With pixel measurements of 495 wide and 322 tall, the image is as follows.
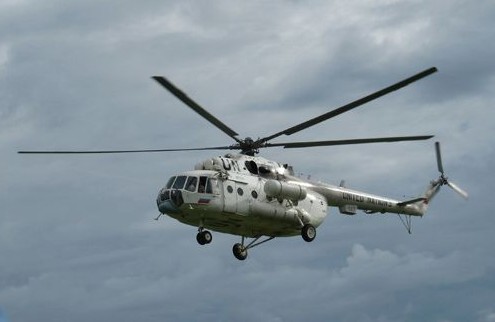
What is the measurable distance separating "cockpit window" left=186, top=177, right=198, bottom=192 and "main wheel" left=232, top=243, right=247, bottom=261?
18.5 ft

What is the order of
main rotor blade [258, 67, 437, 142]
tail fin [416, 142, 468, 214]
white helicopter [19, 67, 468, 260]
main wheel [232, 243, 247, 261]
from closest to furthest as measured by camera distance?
main rotor blade [258, 67, 437, 142] → white helicopter [19, 67, 468, 260] → main wheel [232, 243, 247, 261] → tail fin [416, 142, 468, 214]

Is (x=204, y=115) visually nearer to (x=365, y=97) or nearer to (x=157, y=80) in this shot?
(x=157, y=80)

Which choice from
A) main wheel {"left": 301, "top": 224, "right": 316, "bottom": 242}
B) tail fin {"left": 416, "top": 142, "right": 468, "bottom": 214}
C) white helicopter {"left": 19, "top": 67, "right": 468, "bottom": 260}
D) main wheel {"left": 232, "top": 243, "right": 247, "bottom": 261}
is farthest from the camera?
tail fin {"left": 416, "top": 142, "right": 468, "bottom": 214}

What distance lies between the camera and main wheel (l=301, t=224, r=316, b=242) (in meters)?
47.1

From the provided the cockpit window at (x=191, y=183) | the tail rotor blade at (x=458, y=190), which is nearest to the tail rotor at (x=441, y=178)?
the tail rotor blade at (x=458, y=190)

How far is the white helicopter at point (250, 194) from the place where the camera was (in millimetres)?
42125

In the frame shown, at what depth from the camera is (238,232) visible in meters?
46.0

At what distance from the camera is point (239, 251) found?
46.1m

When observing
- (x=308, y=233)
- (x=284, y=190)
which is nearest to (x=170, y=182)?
(x=284, y=190)

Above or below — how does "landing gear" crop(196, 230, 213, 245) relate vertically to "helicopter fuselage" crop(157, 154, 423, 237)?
below

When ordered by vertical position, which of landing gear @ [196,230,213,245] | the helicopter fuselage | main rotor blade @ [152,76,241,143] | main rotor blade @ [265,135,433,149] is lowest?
landing gear @ [196,230,213,245]

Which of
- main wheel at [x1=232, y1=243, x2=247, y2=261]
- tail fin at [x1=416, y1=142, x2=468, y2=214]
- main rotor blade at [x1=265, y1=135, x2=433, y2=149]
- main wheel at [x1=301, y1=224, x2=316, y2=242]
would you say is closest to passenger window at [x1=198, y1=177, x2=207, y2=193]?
main wheel at [x1=232, y1=243, x2=247, y2=261]

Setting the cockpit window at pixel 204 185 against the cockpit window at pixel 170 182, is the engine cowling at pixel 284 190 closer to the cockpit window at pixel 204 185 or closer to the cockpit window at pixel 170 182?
the cockpit window at pixel 204 185

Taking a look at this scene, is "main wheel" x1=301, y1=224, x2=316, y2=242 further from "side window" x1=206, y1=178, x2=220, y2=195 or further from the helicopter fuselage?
"side window" x1=206, y1=178, x2=220, y2=195
